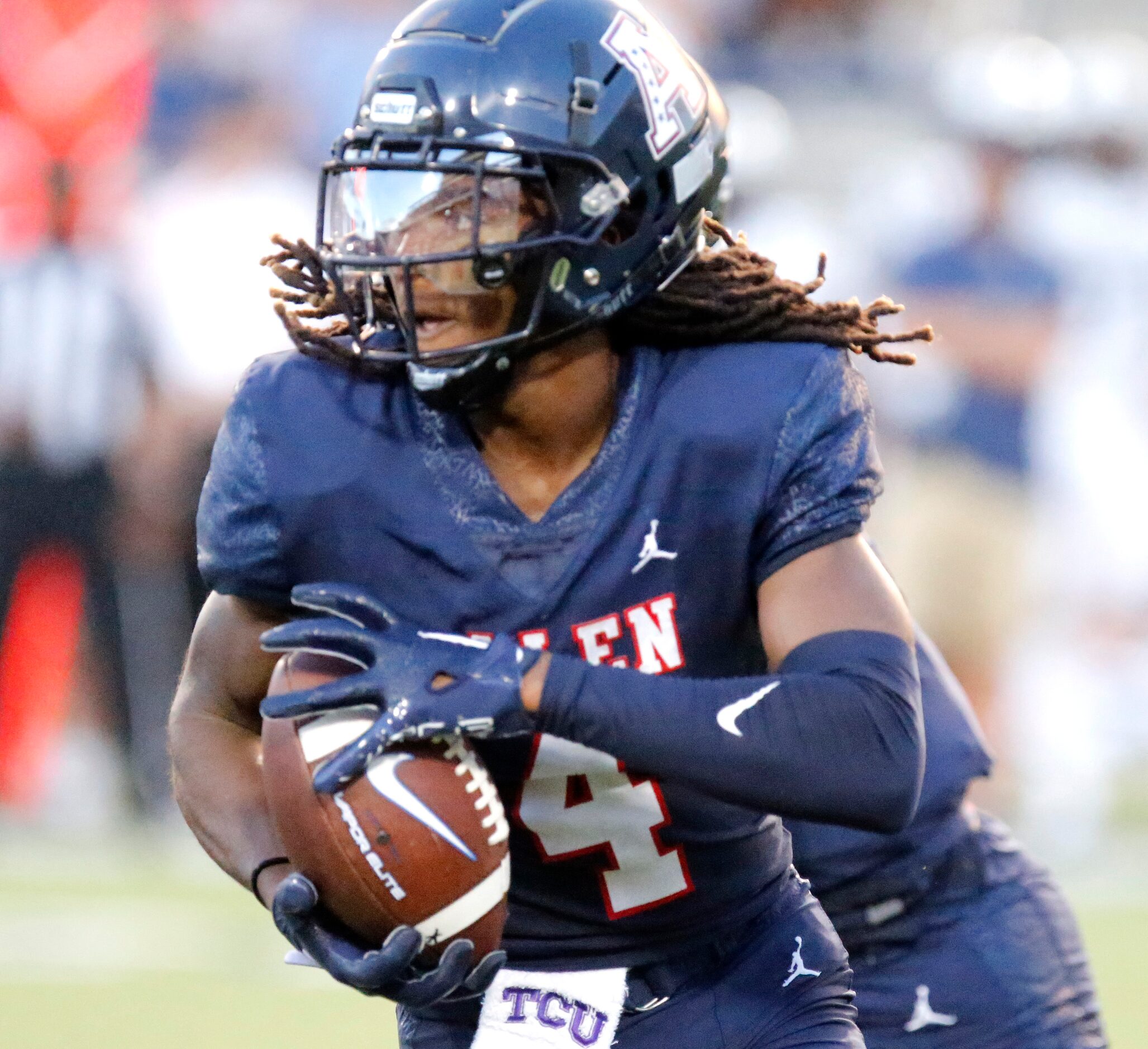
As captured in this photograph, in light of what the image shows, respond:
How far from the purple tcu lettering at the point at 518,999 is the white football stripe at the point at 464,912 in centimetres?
25

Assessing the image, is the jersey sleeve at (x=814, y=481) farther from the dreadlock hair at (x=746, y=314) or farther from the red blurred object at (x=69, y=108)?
the red blurred object at (x=69, y=108)

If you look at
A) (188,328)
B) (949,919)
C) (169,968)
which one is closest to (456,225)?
(949,919)

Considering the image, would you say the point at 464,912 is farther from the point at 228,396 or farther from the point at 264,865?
the point at 228,396

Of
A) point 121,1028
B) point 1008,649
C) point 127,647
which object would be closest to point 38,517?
point 127,647

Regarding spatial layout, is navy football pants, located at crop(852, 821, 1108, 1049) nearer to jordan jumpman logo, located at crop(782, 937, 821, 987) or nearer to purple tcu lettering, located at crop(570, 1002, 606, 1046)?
jordan jumpman logo, located at crop(782, 937, 821, 987)

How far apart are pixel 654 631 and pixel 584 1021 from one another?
1.59 feet

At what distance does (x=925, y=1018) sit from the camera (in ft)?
10.0

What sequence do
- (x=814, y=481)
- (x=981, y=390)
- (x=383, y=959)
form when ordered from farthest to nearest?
(x=981, y=390), (x=814, y=481), (x=383, y=959)

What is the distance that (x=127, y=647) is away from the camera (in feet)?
23.5

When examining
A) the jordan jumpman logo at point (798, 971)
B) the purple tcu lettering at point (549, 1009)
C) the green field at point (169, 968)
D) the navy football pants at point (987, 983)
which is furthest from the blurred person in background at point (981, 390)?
the purple tcu lettering at point (549, 1009)

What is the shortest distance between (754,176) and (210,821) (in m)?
5.19

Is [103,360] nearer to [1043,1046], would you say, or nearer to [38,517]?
[38,517]

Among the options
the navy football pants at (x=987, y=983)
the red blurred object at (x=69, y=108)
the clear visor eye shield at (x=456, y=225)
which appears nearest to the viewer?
the clear visor eye shield at (x=456, y=225)

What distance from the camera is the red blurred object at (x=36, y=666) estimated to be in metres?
7.27
